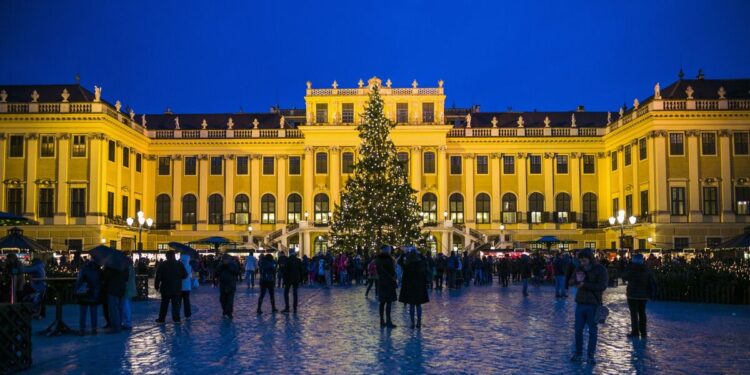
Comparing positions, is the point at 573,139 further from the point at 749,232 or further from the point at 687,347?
the point at 687,347

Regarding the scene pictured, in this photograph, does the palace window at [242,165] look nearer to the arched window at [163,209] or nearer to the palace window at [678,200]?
the arched window at [163,209]

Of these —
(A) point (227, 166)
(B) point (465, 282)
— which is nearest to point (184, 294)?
(B) point (465, 282)

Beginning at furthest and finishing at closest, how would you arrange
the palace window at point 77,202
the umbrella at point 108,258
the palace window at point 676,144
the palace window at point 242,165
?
the palace window at point 242,165 < the palace window at point 77,202 < the palace window at point 676,144 < the umbrella at point 108,258

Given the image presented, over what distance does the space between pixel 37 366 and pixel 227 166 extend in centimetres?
5684

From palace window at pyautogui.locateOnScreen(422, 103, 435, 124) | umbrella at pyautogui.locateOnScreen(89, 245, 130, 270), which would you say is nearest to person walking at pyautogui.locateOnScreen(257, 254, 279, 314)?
umbrella at pyautogui.locateOnScreen(89, 245, 130, 270)

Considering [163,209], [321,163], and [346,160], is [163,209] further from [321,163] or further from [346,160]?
[346,160]

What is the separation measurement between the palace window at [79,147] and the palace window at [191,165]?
11.6 metres

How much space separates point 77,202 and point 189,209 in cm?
1197

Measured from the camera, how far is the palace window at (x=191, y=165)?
226 ft

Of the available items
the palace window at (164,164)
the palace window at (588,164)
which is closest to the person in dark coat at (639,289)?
the palace window at (588,164)

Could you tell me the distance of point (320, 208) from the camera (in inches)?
2662

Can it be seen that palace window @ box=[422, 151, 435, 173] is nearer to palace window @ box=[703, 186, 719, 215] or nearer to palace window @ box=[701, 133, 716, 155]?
palace window @ box=[701, 133, 716, 155]

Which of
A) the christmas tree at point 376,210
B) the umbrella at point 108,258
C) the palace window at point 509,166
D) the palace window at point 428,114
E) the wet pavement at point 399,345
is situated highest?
the palace window at point 428,114

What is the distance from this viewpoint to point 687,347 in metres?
14.3
